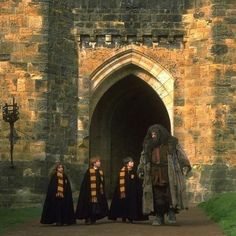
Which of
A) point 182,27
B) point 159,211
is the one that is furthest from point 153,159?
point 182,27

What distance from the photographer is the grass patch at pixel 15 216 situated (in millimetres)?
12812

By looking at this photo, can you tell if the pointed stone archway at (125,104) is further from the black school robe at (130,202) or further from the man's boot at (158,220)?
the man's boot at (158,220)

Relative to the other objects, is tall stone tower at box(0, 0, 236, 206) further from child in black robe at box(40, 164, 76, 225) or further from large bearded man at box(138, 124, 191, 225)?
large bearded man at box(138, 124, 191, 225)

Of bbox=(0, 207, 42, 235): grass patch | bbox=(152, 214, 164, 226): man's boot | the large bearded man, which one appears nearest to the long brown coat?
the large bearded man

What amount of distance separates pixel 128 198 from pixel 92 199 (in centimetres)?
65

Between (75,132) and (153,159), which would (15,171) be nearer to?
(75,132)

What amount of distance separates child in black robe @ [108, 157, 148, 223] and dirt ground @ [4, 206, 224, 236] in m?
0.16

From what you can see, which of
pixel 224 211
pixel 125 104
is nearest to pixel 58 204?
pixel 224 211

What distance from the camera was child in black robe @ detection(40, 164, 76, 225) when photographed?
13.3 m

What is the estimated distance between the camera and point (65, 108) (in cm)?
1867

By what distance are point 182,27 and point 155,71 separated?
1.31m

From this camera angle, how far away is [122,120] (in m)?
23.5

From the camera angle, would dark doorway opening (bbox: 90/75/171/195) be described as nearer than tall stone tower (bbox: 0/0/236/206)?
No

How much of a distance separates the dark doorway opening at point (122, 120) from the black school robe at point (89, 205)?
7.17m
